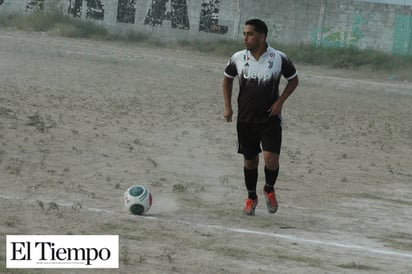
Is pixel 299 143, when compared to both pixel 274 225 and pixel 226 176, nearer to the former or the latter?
pixel 226 176

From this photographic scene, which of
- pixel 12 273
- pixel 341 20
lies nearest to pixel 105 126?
pixel 12 273

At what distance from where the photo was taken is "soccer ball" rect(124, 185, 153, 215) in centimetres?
943

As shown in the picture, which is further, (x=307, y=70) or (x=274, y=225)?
(x=307, y=70)

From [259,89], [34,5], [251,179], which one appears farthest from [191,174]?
[34,5]

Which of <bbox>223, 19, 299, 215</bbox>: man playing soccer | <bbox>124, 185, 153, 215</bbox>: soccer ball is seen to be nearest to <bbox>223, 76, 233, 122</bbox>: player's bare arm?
<bbox>223, 19, 299, 215</bbox>: man playing soccer

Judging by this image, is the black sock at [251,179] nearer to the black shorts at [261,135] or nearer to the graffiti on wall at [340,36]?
the black shorts at [261,135]

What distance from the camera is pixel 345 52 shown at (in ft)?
129

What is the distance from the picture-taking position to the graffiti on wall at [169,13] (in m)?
42.2

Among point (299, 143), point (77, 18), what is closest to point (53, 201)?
point (299, 143)

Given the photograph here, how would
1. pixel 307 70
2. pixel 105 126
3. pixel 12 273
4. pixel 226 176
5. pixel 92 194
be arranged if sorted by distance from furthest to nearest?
pixel 307 70 → pixel 105 126 → pixel 226 176 → pixel 92 194 → pixel 12 273

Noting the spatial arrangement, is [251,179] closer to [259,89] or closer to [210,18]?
[259,89]

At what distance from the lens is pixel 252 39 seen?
9.70m

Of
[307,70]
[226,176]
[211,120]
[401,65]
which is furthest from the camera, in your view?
[401,65]

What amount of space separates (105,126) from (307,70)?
2044cm
